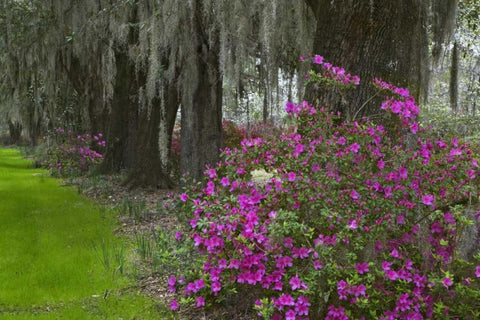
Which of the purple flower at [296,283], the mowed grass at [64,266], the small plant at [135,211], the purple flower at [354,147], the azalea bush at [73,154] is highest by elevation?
the purple flower at [354,147]

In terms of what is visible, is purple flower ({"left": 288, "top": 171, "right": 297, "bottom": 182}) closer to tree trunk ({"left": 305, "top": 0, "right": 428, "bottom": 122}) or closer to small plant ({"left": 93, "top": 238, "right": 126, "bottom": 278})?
tree trunk ({"left": 305, "top": 0, "right": 428, "bottom": 122})

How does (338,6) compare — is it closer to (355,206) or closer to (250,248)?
(355,206)

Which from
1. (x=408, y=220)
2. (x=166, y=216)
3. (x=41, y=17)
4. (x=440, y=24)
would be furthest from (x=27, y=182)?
(x=408, y=220)

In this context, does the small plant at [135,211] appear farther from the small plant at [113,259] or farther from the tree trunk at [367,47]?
the tree trunk at [367,47]

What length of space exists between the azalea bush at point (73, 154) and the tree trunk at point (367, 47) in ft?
29.1

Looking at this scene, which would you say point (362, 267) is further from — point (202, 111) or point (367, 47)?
point (202, 111)

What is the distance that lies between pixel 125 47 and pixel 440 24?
5.67m

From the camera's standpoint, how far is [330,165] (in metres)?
3.07

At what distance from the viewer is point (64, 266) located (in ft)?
15.2

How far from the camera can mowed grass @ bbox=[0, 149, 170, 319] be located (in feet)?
11.9

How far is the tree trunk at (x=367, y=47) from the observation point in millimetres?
3699

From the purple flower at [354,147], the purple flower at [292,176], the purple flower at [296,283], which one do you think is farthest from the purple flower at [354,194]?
the purple flower at [296,283]

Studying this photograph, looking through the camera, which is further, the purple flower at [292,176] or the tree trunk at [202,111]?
the tree trunk at [202,111]

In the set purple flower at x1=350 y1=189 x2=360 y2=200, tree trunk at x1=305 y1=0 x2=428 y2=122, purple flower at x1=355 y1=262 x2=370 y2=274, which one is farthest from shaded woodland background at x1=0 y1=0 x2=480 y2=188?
purple flower at x1=355 y1=262 x2=370 y2=274
